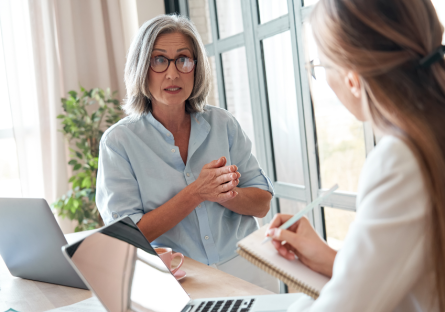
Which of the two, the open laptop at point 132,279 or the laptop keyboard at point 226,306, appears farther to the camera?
the laptop keyboard at point 226,306

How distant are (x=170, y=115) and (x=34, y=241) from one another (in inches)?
26.8

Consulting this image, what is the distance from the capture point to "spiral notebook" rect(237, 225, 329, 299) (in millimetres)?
724

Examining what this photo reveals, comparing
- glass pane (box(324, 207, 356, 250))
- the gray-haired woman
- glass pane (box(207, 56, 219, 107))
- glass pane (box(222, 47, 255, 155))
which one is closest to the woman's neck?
the gray-haired woman

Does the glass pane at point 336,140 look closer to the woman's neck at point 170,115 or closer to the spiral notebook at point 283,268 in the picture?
the woman's neck at point 170,115

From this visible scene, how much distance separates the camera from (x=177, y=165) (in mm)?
1544

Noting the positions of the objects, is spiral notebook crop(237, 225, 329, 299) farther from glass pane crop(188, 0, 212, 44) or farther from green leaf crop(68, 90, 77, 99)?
green leaf crop(68, 90, 77, 99)

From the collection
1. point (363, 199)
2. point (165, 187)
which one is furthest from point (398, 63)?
point (165, 187)

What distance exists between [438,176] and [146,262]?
0.69 meters

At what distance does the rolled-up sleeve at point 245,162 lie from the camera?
1638 mm

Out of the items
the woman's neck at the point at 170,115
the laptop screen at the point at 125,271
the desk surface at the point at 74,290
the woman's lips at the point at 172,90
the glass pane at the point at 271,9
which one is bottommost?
the desk surface at the point at 74,290

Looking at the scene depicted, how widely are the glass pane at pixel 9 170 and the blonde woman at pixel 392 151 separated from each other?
3305 mm

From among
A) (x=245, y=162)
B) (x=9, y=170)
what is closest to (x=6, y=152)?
(x=9, y=170)

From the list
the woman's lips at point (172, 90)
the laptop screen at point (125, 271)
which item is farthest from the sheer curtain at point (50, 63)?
the laptop screen at point (125, 271)

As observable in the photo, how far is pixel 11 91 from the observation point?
335cm
